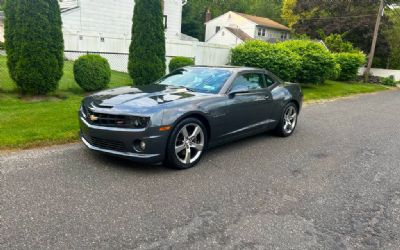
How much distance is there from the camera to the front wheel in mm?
6797

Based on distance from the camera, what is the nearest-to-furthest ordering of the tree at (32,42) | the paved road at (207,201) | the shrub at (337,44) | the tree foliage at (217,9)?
the paved road at (207,201)
the tree at (32,42)
the shrub at (337,44)
the tree foliage at (217,9)

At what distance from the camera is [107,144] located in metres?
4.45

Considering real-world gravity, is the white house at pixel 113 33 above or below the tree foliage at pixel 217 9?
below

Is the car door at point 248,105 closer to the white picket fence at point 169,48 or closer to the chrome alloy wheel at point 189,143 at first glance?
the chrome alloy wheel at point 189,143

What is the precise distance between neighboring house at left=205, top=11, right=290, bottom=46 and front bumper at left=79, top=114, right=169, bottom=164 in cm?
3601

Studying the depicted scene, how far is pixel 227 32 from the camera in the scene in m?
40.3

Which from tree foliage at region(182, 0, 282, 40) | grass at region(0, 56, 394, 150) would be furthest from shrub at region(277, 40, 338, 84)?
tree foliage at region(182, 0, 282, 40)

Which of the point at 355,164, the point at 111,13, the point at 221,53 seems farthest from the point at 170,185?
the point at 111,13

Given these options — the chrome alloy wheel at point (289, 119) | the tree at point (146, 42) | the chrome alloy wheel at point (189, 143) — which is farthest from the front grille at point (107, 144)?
the tree at point (146, 42)

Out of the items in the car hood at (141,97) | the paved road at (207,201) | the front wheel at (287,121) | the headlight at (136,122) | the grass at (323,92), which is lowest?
the grass at (323,92)

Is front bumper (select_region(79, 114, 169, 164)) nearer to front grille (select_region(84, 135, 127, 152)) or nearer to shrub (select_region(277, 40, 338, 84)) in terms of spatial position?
front grille (select_region(84, 135, 127, 152))

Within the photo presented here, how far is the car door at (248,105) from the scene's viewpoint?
538 cm

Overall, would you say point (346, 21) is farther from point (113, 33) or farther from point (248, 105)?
point (248, 105)

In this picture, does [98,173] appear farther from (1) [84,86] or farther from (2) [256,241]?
(1) [84,86]
